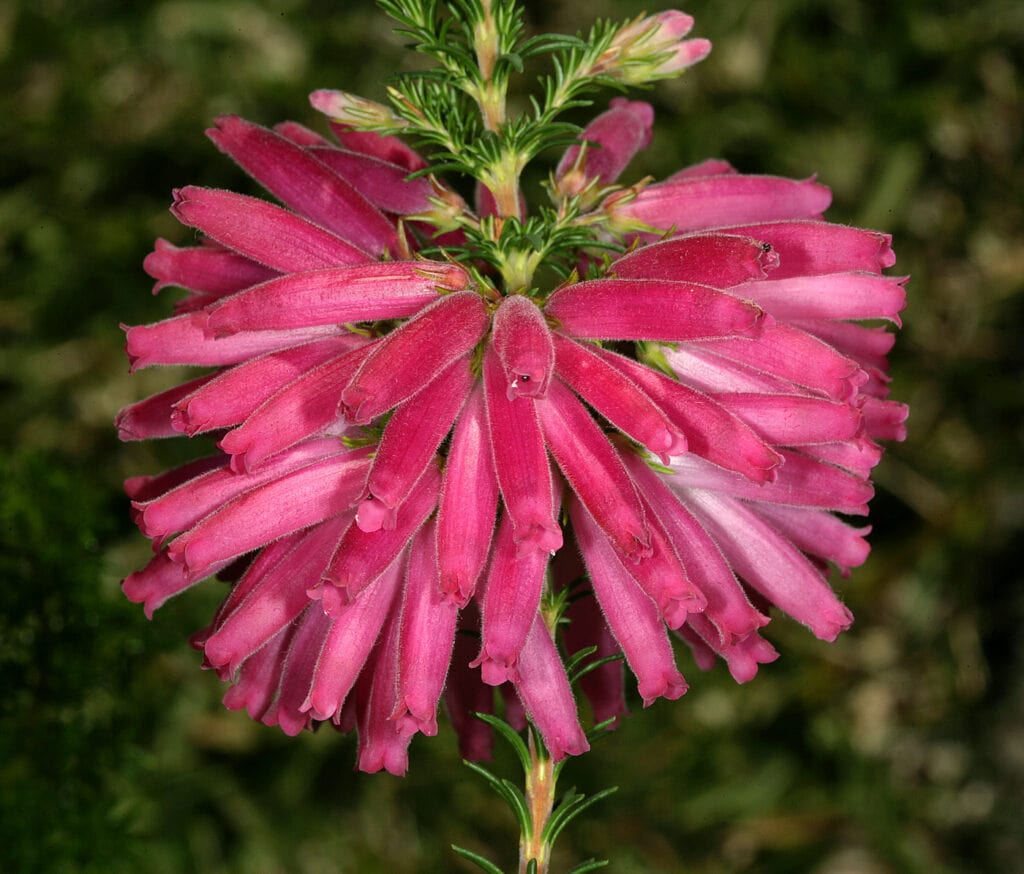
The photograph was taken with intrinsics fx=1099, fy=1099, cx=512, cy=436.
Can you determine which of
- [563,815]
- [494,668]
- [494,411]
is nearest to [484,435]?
[494,411]

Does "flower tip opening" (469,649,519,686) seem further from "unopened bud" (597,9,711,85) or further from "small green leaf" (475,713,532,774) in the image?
"unopened bud" (597,9,711,85)

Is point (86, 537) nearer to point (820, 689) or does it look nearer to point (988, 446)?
point (820, 689)

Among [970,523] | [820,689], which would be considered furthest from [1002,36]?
[820,689]

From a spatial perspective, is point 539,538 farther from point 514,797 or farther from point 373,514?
point 514,797

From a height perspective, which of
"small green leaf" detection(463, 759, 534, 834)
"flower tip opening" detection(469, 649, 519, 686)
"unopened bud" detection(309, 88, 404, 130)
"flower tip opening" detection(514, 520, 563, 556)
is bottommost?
"small green leaf" detection(463, 759, 534, 834)

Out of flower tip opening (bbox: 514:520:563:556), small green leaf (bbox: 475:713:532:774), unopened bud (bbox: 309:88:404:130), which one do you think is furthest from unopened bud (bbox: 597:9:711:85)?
small green leaf (bbox: 475:713:532:774)

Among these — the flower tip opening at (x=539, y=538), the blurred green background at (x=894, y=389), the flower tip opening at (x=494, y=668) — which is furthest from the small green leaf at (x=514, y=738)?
the blurred green background at (x=894, y=389)

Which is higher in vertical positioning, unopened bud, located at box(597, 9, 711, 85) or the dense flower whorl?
unopened bud, located at box(597, 9, 711, 85)

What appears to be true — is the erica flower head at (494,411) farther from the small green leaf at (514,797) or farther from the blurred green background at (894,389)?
the blurred green background at (894,389)
